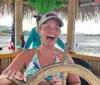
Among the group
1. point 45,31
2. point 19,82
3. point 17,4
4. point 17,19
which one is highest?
point 17,4

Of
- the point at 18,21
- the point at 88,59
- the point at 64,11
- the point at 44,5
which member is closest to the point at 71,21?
the point at 44,5

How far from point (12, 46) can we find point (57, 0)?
1.11 metres

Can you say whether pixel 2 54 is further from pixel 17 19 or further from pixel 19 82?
pixel 19 82

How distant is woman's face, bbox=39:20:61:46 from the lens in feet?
3.91

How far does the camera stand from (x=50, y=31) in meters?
1.20

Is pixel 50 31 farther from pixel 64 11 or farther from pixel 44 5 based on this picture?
pixel 64 11

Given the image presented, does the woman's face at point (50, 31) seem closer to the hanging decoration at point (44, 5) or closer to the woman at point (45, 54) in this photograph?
the woman at point (45, 54)

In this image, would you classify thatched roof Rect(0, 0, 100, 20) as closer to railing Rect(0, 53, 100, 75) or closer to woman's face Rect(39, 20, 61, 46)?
railing Rect(0, 53, 100, 75)

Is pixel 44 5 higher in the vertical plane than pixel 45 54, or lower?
higher

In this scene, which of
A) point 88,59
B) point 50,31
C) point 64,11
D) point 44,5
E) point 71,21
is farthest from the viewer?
point 64,11

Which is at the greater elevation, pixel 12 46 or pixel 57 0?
pixel 57 0

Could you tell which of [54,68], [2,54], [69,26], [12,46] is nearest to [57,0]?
[69,26]

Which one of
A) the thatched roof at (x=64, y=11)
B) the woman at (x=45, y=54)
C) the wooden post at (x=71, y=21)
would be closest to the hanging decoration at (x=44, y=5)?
the wooden post at (x=71, y=21)

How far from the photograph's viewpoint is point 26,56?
1.27 m
